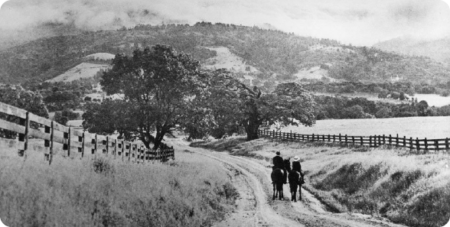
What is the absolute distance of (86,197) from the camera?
7.81 m

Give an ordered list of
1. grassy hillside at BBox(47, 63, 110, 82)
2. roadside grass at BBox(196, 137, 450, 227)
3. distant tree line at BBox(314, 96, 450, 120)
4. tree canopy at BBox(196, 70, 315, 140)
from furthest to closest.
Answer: distant tree line at BBox(314, 96, 450, 120), tree canopy at BBox(196, 70, 315, 140), grassy hillside at BBox(47, 63, 110, 82), roadside grass at BBox(196, 137, 450, 227)

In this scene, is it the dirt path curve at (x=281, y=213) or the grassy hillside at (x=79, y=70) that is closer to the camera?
the dirt path curve at (x=281, y=213)

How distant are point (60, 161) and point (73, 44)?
11.2 feet

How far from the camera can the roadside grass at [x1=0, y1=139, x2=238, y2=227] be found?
6152 mm

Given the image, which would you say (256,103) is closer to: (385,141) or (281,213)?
(385,141)

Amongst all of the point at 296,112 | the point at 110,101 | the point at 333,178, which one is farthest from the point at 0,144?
the point at 296,112

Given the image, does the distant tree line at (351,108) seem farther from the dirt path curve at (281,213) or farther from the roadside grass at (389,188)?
the dirt path curve at (281,213)

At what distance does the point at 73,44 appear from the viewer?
10.3 metres

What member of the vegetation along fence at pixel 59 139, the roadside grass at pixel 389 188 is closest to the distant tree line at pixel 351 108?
the roadside grass at pixel 389 188

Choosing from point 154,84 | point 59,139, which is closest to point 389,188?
point 59,139

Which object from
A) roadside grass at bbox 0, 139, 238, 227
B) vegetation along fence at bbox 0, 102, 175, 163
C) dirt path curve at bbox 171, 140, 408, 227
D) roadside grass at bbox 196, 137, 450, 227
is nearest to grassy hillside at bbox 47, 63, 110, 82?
vegetation along fence at bbox 0, 102, 175, 163

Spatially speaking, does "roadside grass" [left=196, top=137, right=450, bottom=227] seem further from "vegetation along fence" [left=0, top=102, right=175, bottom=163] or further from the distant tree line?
the distant tree line

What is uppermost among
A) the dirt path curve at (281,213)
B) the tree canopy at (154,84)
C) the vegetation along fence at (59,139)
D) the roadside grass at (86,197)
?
the tree canopy at (154,84)

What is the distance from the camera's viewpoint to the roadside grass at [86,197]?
615 centimetres
